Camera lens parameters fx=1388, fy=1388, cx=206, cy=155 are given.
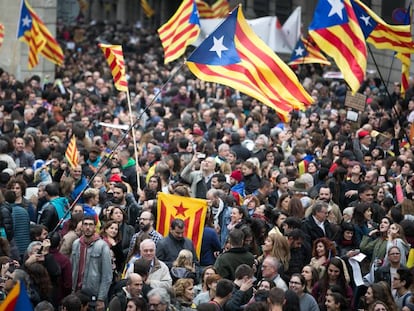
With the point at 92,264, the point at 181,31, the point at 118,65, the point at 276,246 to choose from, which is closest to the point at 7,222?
the point at 92,264

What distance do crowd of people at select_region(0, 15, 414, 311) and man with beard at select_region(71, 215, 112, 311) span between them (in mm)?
12

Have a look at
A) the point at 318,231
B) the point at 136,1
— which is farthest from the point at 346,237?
the point at 136,1

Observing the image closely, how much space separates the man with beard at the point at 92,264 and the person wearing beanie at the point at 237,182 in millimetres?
3956

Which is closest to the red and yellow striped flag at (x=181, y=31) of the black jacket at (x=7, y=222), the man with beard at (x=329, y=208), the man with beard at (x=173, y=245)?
the man with beard at (x=329, y=208)

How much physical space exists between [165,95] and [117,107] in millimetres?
1909

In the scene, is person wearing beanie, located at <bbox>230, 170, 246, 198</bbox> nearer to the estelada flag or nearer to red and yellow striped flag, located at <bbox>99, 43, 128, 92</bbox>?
the estelada flag

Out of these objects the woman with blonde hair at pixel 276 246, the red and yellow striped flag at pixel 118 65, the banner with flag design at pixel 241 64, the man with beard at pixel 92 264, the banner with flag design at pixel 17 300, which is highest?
the banner with flag design at pixel 241 64

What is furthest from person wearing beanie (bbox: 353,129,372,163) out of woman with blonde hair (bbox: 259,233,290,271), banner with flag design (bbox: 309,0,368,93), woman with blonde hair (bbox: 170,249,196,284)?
woman with blonde hair (bbox: 170,249,196,284)

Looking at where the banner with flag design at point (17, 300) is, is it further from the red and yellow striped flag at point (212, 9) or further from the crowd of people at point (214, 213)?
the red and yellow striped flag at point (212, 9)

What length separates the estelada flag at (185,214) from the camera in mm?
14758

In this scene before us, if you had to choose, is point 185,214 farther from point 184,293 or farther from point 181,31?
point 181,31

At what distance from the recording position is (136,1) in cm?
7588

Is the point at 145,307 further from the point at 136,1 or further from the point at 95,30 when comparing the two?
the point at 136,1

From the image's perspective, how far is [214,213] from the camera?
1566 cm
